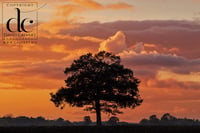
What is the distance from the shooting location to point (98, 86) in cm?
8812

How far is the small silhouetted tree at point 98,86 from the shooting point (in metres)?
88.4

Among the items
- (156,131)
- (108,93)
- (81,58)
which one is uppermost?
(81,58)

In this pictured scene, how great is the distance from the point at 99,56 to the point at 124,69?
443 centimetres

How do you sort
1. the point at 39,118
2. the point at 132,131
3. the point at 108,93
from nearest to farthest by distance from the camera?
the point at 132,131 < the point at 108,93 < the point at 39,118

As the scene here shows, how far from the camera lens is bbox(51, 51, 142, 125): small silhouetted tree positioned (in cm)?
8844

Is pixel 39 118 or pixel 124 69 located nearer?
pixel 124 69

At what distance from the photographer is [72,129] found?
7056cm

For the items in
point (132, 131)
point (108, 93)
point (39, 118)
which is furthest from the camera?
point (39, 118)

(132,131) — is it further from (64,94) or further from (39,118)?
(39,118)

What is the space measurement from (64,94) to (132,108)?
10.7m

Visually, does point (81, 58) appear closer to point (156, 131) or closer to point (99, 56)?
point (99, 56)

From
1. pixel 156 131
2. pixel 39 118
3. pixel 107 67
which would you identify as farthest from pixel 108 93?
pixel 39 118


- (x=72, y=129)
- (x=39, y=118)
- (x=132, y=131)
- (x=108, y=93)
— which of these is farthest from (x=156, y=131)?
(x=39, y=118)

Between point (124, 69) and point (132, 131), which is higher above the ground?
point (124, 69)
